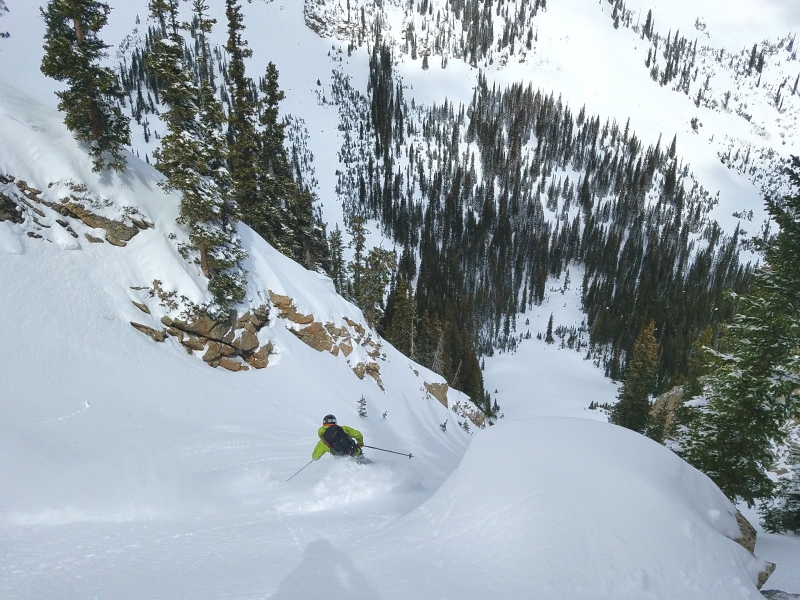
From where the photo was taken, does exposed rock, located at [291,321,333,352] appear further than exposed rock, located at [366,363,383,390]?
No

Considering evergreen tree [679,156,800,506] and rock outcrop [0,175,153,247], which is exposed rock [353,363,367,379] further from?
evergreen tree [679,156,800,506]

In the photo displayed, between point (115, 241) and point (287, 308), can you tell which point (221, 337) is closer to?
point (287, 308)

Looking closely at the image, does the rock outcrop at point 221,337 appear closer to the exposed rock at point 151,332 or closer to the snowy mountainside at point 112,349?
the exposed rock at point 151,332

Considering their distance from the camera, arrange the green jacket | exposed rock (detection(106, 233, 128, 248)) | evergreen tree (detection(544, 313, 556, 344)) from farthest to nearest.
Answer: evergreen tree (detection(544, 313, 556, 344)) < exposed rock (detection(106, 233, 128, 248)) < the green jacket

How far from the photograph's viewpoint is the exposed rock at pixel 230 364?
44.2ft

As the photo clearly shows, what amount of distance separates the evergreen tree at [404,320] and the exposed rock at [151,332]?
2655 cm

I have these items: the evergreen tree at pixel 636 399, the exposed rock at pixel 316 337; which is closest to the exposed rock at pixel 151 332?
the exposed rock at pixel 316 337

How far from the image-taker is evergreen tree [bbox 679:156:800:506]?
10.0 m

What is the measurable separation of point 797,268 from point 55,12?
23.2 m

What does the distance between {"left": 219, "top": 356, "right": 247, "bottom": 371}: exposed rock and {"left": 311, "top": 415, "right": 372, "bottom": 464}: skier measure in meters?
5.84

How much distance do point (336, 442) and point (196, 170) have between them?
36.5ft

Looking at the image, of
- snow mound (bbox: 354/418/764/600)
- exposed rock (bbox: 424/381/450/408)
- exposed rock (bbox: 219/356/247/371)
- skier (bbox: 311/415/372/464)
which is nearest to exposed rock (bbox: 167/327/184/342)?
exposed rock (bbox: 219/356/247/371)

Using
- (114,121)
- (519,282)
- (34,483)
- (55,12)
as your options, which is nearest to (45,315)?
(34,483)

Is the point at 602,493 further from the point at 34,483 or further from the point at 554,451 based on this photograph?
the point at 34,483
